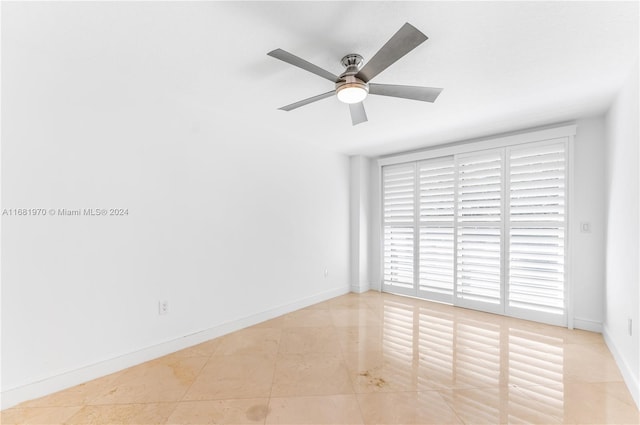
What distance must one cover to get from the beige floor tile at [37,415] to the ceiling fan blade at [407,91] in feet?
9.26

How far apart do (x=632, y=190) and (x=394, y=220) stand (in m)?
2.73

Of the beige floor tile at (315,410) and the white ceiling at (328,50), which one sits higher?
the white ceiling at (328,50)

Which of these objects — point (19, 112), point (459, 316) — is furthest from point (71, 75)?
point (459, 316)

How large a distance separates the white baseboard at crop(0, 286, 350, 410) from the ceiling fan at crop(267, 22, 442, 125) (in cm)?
235

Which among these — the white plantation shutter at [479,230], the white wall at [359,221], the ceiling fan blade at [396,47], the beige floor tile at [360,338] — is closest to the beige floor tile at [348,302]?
the white wall at [359,221]

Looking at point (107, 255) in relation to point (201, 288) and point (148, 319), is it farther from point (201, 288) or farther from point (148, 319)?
point (201, 288)

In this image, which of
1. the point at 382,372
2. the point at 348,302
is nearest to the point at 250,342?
the point at 382,372

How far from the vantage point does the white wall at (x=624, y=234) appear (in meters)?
2.01

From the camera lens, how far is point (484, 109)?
283 centimetres

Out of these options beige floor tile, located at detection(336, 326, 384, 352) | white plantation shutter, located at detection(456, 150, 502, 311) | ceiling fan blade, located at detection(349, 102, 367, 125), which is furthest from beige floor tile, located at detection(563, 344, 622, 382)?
ceiling fan blade, located at detection(349, 102, 367, 125)

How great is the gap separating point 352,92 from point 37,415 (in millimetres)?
2801

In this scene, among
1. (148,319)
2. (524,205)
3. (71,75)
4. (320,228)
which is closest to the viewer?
(71,75)

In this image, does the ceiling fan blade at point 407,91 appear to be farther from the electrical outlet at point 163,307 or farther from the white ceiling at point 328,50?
the electrical outlet at point 163,307

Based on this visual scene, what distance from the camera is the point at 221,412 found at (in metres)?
1.80
